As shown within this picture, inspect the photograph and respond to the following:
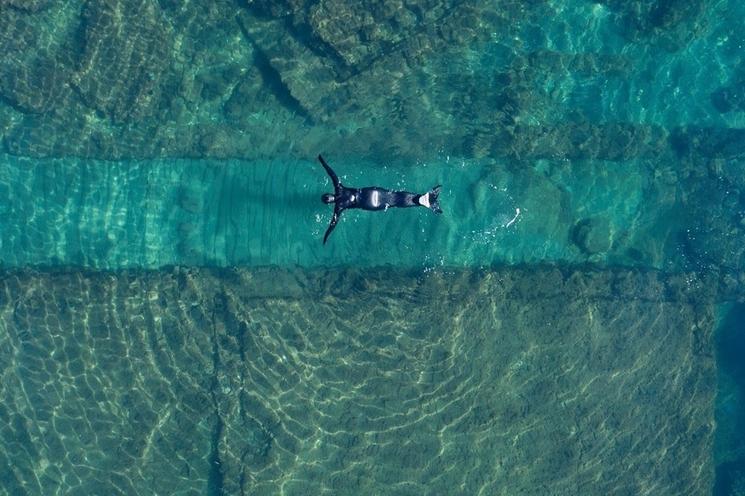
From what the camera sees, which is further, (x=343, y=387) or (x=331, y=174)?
(x=343, y=387)

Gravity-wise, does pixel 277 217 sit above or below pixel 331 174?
below

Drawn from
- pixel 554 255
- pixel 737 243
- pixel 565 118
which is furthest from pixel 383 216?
pixel 737 243

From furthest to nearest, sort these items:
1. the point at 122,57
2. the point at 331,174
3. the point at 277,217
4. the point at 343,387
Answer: the point at 277,217 → the point at 122,57 → the point at 343,387 → the point at 331,174

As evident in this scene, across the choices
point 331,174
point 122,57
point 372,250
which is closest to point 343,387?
point 372,250

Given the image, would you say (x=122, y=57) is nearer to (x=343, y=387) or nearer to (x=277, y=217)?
(x=277, y=217)

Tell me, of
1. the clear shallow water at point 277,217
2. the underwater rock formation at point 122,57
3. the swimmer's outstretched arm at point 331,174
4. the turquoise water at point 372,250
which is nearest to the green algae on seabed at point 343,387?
the turquoise water at point 372,250

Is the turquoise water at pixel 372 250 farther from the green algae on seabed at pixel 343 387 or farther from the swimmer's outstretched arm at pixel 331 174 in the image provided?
the swimmer's outstretched arm at pixel 331 174

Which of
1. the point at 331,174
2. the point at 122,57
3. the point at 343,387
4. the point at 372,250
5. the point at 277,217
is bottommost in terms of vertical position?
the point at 343,387
